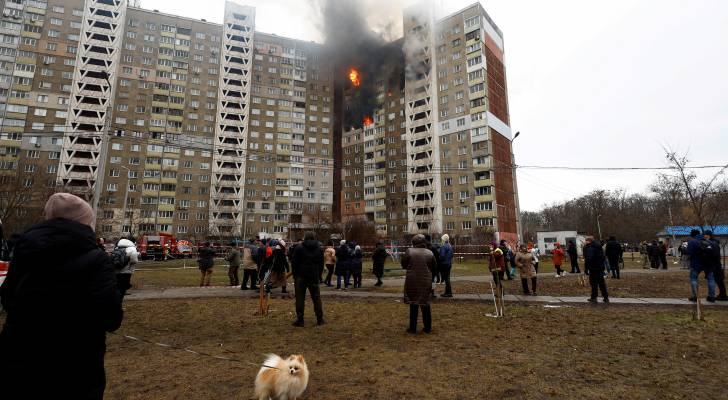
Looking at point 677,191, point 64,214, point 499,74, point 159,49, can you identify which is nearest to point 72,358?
point 64,214

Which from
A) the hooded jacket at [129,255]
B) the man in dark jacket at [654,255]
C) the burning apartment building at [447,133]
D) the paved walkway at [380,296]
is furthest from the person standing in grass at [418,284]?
the burning apartment building at [447,133]

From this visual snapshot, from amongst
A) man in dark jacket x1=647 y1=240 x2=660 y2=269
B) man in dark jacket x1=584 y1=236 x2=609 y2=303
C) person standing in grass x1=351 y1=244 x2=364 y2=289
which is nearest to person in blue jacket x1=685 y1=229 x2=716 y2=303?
man in dark jacket x1=584 y1=236 x2=609 y2=303

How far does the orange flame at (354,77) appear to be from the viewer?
4335 cm

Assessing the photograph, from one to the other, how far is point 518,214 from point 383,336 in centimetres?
6605

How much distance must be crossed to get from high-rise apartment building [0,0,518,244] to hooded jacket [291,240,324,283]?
48851mm

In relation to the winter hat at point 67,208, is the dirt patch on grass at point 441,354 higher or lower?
lower

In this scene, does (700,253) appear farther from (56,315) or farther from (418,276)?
(56,315)

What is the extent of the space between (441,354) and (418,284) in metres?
1.69

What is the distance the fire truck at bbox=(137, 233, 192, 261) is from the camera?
3531cm

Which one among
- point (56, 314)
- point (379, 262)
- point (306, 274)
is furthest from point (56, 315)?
point (379, 262)

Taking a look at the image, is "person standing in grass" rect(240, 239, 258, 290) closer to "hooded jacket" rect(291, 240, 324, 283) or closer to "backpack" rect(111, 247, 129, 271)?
"backpack" rect(111, 247, 129, 271)

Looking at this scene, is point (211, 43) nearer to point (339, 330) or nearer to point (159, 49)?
point (159, 49)

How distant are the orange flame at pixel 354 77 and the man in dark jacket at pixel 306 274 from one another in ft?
127

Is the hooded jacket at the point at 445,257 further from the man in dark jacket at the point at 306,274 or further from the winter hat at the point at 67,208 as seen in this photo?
the winter hat at the point at 67,208
